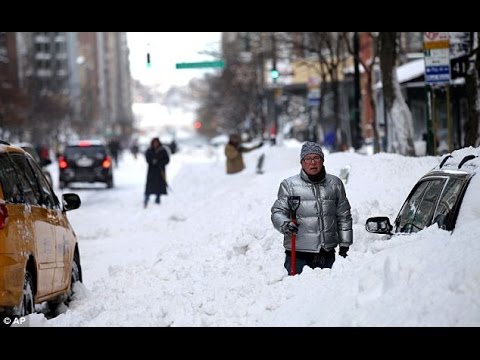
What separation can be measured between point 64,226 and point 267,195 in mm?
6216

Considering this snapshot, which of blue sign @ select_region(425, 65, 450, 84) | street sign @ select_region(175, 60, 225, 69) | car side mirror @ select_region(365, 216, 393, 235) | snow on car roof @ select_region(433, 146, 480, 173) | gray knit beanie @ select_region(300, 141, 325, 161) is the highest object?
street sign @ select_region(175, 60, 225, 69)

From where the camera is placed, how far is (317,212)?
8.40 m

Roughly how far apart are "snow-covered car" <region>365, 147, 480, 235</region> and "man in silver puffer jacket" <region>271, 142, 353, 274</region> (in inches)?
16.4

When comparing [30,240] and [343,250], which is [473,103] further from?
[30,240]

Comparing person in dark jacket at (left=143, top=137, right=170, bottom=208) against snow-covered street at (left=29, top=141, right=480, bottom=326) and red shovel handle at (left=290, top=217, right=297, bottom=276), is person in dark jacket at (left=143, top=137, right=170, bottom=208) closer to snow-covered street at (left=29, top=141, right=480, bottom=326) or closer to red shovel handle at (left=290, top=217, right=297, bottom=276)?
snow-covered street at (left=29, top=141, right=480, bottom=326)

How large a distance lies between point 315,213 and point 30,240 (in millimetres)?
2235

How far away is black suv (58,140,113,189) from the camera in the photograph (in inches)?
1403

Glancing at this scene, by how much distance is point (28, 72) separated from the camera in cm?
9294

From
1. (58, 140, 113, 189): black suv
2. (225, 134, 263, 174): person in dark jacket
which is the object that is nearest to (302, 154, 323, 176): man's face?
(225, 134, 263, 174): person in dark jacket

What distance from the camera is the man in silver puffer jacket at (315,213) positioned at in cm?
827

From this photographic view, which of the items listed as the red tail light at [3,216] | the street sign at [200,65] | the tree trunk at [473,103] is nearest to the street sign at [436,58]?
the tree trunk at [473,103]

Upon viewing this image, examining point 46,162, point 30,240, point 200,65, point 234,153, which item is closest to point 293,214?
point 30,240
